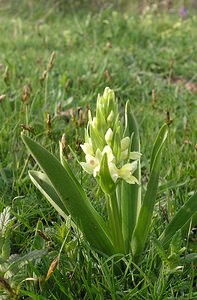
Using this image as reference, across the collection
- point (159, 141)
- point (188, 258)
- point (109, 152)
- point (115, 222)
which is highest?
point (109, 152)

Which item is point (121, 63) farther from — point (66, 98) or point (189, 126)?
point (189, 126)

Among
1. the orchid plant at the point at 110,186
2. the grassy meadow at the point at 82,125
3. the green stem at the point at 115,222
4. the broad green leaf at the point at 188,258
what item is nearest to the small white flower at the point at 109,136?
the orchid plant at the point at 110,186

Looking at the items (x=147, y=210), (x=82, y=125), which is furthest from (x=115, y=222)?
(x=82, y=125)

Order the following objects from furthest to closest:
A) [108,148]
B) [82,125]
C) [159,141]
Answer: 1. [82,125]
2. [159,141]
3. [108,148]

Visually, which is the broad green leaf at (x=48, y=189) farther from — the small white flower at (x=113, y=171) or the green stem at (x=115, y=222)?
the small white flower at (x=113, y=171)

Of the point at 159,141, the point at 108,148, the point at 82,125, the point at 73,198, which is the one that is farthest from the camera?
the point at 82,125

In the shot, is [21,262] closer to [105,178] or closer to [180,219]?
[105,178]

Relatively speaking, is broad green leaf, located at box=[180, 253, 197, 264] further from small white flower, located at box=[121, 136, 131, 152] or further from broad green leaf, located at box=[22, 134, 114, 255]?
small white flower, located at box=[121, 136, 131, 152]

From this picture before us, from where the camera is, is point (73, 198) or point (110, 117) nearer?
point (110, 117)

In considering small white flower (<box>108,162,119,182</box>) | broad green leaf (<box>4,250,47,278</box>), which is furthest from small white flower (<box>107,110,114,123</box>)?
broad green leaf (<box>4,250,47,278</box>)
